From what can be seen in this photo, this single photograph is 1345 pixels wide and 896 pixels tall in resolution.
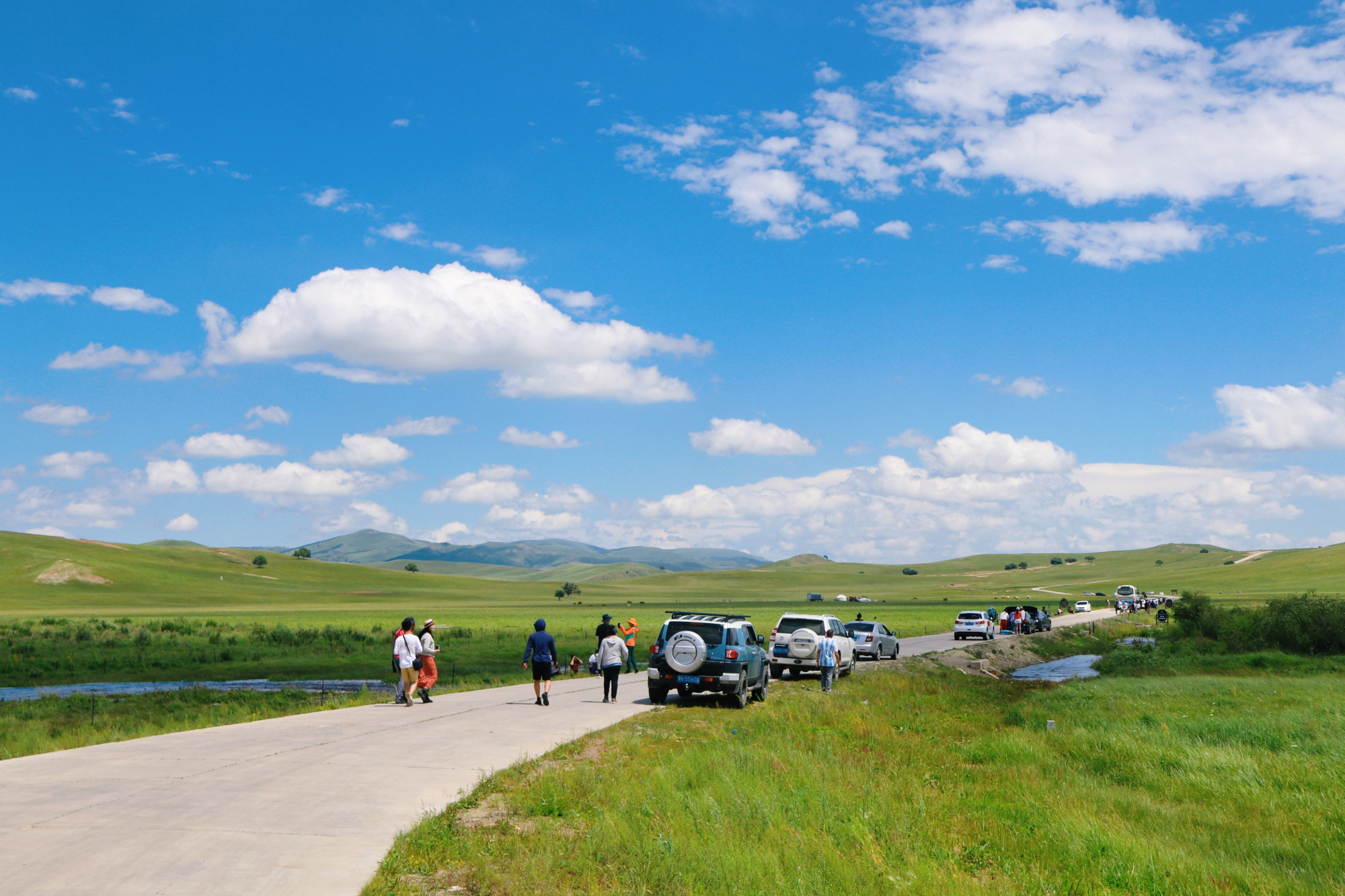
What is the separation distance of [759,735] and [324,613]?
92.9 meters

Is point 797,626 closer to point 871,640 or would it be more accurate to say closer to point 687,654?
point 871,640

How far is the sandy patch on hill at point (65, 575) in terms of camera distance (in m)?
123

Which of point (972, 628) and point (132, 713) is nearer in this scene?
point (132, 713)

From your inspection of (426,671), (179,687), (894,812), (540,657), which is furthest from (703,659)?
(179,687)

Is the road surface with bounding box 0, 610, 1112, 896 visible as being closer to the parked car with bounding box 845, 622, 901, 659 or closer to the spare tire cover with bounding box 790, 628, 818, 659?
the spare tire cover with bounding box 790, 628, 818, 659

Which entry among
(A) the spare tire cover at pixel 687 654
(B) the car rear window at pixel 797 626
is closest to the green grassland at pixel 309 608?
(B) the car rear window at pixel 797 626

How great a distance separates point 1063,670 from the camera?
44.9 meters

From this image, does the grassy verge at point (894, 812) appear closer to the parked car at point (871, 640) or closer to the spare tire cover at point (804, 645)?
the spare tire cover at point (804, 645)

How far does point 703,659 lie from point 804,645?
10215 mm

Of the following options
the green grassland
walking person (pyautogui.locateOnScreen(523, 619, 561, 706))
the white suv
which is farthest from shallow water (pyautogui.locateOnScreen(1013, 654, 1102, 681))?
walking person (pyautogui.locateOnScreen(523, 619, 561, 706))

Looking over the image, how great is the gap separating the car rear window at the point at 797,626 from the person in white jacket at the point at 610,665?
1007 cm

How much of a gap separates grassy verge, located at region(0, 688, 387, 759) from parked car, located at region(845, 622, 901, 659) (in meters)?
19.9

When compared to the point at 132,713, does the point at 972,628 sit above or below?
below

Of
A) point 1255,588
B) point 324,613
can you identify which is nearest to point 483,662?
point 324,613
